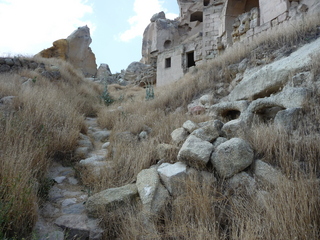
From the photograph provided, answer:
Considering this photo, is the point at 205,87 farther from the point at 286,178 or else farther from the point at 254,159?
the point at 286,178

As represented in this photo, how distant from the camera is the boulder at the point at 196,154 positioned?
2.25 m

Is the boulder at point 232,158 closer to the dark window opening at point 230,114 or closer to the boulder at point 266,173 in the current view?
the boulder at point 266,173

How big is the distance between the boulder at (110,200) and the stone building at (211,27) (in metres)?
7.64

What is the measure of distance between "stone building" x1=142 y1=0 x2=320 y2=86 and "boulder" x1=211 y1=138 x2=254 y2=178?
22.0 ft

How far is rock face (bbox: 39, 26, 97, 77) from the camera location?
15523mm

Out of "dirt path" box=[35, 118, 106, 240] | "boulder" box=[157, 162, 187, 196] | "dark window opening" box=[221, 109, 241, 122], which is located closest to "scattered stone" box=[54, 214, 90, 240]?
"dirt path" box=[35, 118, 106, 240]

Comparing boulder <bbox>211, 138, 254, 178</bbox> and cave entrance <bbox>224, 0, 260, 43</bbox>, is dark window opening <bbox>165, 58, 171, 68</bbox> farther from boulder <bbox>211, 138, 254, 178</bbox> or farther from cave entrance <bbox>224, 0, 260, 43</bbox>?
boulder <bbox>211, 138, 254, 178</bbox>

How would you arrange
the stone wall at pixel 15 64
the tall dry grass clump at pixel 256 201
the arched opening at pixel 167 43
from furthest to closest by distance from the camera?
the arched opening at pixel 167 43 < the stone wall at pixel 15 64 < the tall dry grass clump at pixel 256 201

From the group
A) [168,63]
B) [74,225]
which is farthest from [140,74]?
[74,225]

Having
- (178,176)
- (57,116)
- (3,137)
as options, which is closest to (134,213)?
(178,176)

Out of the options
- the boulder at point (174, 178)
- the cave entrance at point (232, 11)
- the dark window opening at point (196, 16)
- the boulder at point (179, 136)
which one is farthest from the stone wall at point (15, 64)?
the dark window opening at point (196, 16)

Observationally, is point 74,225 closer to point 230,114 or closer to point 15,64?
point 230,114

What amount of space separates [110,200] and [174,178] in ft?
2.21

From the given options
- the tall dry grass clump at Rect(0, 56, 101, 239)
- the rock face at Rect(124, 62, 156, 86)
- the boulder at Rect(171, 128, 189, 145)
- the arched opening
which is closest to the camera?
the tall dry grass clump at Rect(0, 56, 101, 239)
